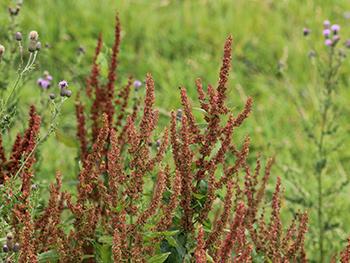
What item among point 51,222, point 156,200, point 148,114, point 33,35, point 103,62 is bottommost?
point 51,222

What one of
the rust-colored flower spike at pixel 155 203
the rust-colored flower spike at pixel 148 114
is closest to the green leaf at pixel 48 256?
the rust-colored flower spike at pixel 155 203

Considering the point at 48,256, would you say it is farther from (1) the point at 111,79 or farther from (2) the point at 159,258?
(1) the point at 111,79

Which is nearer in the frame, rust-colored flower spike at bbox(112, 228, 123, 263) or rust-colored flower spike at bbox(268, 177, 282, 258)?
rust-colored flower spike at bbox(112, 228, 123, 263)

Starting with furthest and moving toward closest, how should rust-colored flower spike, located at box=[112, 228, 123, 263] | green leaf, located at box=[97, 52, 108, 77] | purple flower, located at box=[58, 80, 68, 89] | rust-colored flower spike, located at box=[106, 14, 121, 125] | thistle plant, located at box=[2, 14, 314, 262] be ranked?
1. green leaf, located at box=[97, 52, 108, 77]
2. rust-colored flower spike, located at box=[106, 14, 121, 125]
3. purple flower, located at box=[58, 80, 68, 89]
4. thistle plant, located at box=[2, 14, 314, 262]
5. rust-colored flower spike, located at box=[112, 228, 123, 263]

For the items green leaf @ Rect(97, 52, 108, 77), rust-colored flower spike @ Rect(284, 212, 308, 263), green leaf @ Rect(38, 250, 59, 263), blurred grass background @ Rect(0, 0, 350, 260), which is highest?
blurred grass background @ Rect(0, 0, 350, 260)

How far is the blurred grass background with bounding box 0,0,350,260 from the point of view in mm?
6289

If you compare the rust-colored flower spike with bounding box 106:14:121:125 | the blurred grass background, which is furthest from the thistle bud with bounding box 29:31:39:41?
the blurred grass background

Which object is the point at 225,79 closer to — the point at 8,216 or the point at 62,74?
the point at 8,216

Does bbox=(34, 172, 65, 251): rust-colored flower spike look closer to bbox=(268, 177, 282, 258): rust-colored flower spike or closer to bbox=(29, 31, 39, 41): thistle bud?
bbox=(29, 31, 39, 41): thistle bud

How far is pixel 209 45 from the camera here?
278 inches

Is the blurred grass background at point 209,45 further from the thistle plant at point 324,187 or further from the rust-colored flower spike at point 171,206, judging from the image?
the rust-colored flower spike at point 171,206

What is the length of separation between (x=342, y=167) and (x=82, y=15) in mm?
2588

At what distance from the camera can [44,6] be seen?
7.15m

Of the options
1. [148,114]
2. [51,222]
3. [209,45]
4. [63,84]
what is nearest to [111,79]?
[63,84]
